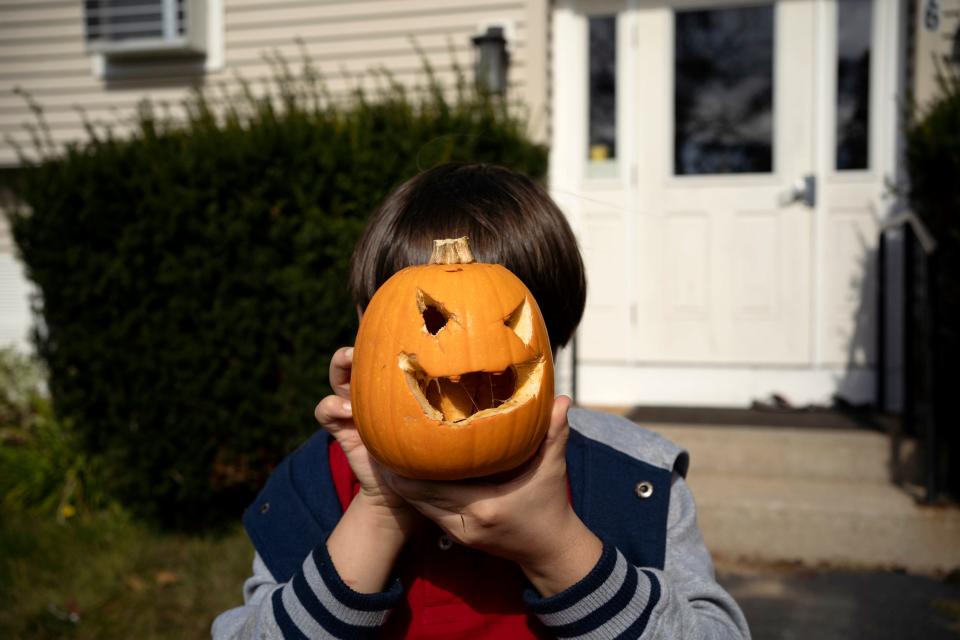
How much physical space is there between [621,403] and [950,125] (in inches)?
110

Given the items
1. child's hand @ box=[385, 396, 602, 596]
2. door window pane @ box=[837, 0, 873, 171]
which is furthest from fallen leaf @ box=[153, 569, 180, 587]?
door window pane @ box=[837, 0, 873, 171]

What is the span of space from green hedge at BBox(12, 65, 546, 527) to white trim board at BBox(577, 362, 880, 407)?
92.5 inches

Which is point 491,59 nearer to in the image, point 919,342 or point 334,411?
point 919,342

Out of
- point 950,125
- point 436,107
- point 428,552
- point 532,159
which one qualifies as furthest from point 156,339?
point 950,125

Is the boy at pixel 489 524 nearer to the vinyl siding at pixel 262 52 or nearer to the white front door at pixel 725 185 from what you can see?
the white front door at pixel 725 185

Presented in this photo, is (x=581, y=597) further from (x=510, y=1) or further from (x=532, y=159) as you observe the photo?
(x=510, y=1)

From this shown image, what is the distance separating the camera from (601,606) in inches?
46.6

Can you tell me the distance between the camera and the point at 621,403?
19.0 feet

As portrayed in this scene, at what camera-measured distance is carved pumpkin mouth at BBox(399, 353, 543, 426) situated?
3.73ft

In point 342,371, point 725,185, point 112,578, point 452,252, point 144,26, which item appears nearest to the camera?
point 452,252

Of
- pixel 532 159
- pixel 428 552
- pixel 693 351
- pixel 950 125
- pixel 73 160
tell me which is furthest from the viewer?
pixel 693 351

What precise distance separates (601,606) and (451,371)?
0.44m

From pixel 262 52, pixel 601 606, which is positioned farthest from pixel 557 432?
pixel 262 52

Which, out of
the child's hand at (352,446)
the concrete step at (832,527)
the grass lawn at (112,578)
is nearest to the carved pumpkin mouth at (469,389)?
the child's hand at (352,446)
